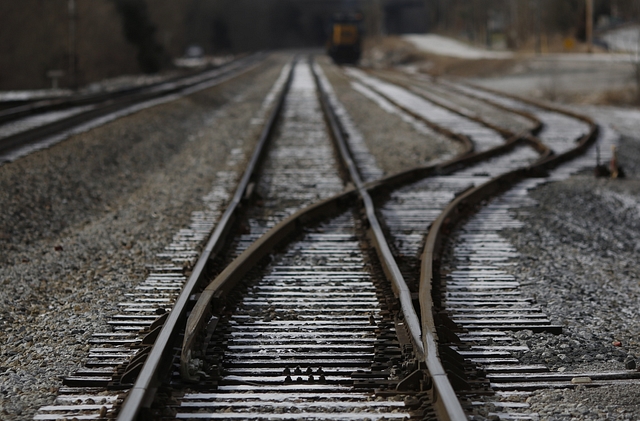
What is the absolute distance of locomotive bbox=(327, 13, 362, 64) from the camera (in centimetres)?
5484

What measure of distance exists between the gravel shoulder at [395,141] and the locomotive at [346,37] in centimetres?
3293

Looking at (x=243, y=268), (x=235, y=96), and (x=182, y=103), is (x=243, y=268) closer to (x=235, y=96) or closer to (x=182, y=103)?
(x=182, y=103)

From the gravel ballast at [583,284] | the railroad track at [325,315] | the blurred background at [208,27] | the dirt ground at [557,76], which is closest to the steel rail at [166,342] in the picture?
the railroad track at [325,315]

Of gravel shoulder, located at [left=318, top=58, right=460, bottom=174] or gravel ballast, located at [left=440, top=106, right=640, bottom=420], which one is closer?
gravel ballast, located at [left=440, top=106, right=640, bottom=420]

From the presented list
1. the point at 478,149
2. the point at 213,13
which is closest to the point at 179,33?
the point at 213,13

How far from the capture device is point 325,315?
5676 millimetres

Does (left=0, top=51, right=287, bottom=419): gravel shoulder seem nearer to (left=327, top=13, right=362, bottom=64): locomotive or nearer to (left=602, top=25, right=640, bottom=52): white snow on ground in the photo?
(left=602, top=25, right=640, bottom=52): white snow on ground

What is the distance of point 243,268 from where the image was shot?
6453mm

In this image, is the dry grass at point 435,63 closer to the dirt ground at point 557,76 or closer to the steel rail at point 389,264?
the dirt ground at point 557,76

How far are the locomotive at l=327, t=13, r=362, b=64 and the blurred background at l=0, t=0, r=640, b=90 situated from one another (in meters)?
10.9

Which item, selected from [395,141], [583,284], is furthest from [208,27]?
[583,284]

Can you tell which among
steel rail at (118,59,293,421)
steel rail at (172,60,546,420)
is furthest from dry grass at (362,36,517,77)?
steel rail at (118,59,293,421)

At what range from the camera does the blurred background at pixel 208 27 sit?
120 ft

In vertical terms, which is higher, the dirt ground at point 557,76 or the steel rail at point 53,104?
the dirt ground at point 557,76
